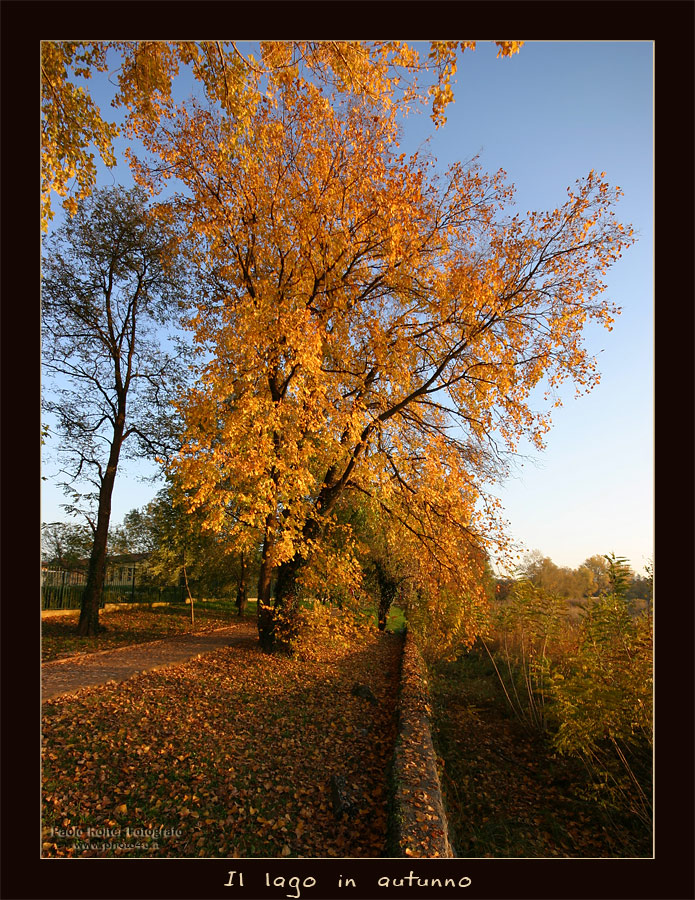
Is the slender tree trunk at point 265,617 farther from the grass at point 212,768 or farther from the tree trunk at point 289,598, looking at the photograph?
the grass at point 212,768

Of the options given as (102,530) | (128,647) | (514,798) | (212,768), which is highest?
(102,530)

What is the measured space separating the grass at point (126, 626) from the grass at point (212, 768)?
4303 millimetres

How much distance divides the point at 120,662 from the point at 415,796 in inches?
286

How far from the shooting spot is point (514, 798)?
16.4ft

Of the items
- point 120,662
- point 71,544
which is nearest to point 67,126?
point 120,662

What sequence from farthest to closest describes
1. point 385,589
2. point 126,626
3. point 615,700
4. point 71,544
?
point 71,544 < point 385,589 < point 126,626 < point 615,700

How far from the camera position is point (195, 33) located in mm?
3484

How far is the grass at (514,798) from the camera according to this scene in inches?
163

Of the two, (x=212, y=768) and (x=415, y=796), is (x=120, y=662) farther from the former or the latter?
(x=415, y=796)

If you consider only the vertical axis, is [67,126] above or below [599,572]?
above

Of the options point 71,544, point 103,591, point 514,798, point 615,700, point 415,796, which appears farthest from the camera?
point 103,591

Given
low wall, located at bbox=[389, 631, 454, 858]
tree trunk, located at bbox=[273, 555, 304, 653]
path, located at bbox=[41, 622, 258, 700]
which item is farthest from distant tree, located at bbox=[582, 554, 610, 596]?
path, located at bbox=[41, 622, 258, 700]

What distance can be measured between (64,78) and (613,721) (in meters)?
8.22
